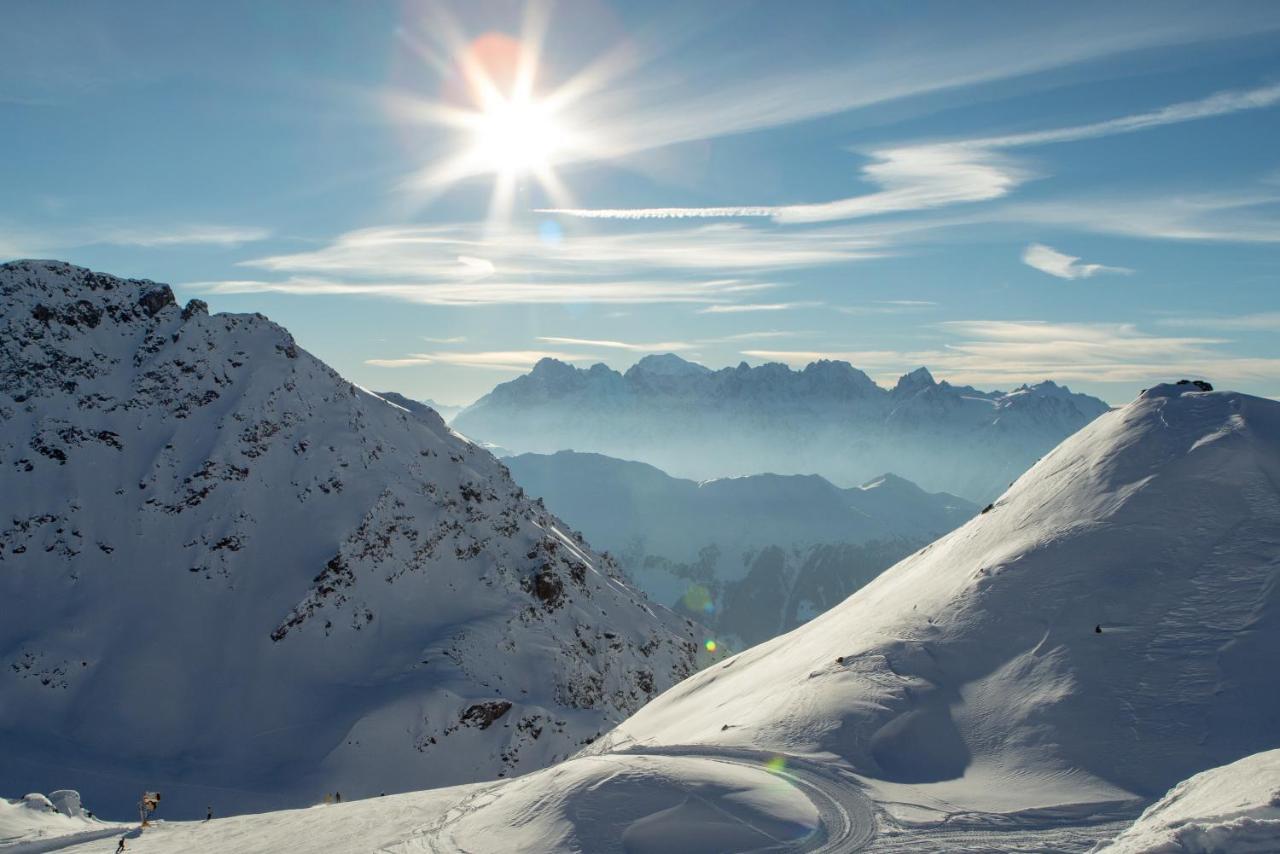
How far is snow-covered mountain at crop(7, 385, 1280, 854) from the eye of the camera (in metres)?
21.5

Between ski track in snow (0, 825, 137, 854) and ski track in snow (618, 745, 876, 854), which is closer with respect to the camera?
ski track in snow (618, 745, 876, 854)

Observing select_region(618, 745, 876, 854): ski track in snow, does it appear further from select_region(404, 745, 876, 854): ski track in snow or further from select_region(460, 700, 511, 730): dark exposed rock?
select_region(460, 700, 511, 730): dark exposed rock

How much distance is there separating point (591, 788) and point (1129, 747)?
15.7 m

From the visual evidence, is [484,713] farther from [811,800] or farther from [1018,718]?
[1018,718]

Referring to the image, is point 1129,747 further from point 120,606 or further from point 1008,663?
point 120,606

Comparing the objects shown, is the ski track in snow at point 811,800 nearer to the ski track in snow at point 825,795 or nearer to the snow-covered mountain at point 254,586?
the ski track in snow at point 825,795

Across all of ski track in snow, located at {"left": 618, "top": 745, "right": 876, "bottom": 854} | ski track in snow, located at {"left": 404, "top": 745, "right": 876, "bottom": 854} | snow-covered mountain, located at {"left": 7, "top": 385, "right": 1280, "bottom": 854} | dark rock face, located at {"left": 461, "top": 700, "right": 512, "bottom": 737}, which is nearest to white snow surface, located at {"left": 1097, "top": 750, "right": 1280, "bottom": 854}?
snow-covered mountain, located at {"left": 7, "top": 385, "right": 1280, "bottom": 854}

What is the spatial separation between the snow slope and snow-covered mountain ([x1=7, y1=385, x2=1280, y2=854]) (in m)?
0.08

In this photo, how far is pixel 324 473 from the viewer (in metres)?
96.7

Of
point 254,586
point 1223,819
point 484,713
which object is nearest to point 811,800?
point 1223,819

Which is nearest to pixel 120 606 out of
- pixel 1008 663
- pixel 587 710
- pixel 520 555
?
pixel 520 555

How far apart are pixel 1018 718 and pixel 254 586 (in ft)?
272

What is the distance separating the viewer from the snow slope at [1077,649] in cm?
2339

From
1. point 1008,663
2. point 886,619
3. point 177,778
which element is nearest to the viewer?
point 1008,663
